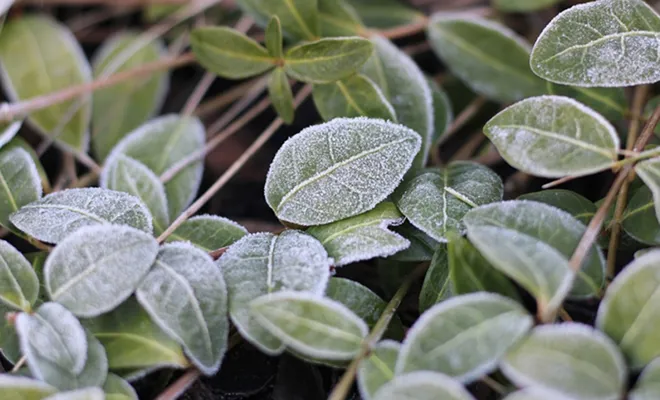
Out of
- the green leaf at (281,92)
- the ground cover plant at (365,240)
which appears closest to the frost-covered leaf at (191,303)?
the ground cover plant at (365,240)

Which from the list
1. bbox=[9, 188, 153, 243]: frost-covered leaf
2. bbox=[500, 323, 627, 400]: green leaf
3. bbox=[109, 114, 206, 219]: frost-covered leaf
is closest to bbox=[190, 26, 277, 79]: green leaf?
bbox=[109, 114, 206, 219]: frost-covered leaf

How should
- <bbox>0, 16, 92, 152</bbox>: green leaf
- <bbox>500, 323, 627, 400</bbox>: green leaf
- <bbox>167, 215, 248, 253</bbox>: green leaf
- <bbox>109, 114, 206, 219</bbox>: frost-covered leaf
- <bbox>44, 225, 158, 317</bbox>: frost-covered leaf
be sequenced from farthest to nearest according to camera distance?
<bbox>0, 16, 92, 152</bbox>: green leaf, <bbox>109, 114, 206, 219</bbox>: frost-covered leaf, <bbox>167, 215, 248, 253</bbox>: green leaf, <bbox>44, 225, 158, 317</bbox>: frost-covered leaf, <bbox>500, 323, 627, 400</bbox>: green leaf

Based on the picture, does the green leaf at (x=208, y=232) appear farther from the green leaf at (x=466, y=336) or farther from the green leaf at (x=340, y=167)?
the green leaf at (x=466, y=336)

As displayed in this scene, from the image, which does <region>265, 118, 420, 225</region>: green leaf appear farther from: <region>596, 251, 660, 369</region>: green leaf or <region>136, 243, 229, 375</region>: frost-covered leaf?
<region>596, 251, 660, 369</region>: green leaf

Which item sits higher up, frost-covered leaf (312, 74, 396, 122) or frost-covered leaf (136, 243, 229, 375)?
frost-covered leaf (312, 74, 396, 122)

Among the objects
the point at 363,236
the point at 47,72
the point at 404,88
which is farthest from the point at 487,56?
the point at 47,72

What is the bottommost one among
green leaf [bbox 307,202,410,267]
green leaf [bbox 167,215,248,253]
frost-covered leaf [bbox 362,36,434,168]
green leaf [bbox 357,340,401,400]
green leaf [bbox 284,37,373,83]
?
green leaf [bbox 357,340,401,400]

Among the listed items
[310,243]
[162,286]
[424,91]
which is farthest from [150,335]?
[424,91]
